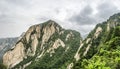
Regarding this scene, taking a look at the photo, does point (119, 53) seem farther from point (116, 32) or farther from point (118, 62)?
point (116, 32)

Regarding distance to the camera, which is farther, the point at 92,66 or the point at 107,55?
the point at 107,55

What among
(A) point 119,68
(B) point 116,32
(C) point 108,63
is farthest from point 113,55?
(B) point 116,32

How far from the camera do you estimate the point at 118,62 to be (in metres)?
66.1

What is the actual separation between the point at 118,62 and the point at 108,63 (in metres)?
5.09

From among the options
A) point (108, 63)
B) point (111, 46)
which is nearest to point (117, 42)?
point (111, 46)

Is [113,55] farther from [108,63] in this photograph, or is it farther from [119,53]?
[108,63]

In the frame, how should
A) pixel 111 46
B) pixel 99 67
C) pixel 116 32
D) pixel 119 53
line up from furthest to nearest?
pixel 116 32
pixel 111 46
pixel 119 53
pixel 99 67

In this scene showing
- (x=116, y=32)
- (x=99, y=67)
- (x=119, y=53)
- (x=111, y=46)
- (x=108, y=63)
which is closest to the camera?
(x=99, y=67)

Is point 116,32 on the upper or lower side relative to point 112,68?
upper

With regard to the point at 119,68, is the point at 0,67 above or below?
above

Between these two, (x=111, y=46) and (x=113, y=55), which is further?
(x=111, y=46)

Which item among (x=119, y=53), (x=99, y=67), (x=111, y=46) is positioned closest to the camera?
(x=99, y=67)

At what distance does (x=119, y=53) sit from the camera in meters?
78.9

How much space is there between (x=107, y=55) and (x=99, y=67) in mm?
23649
